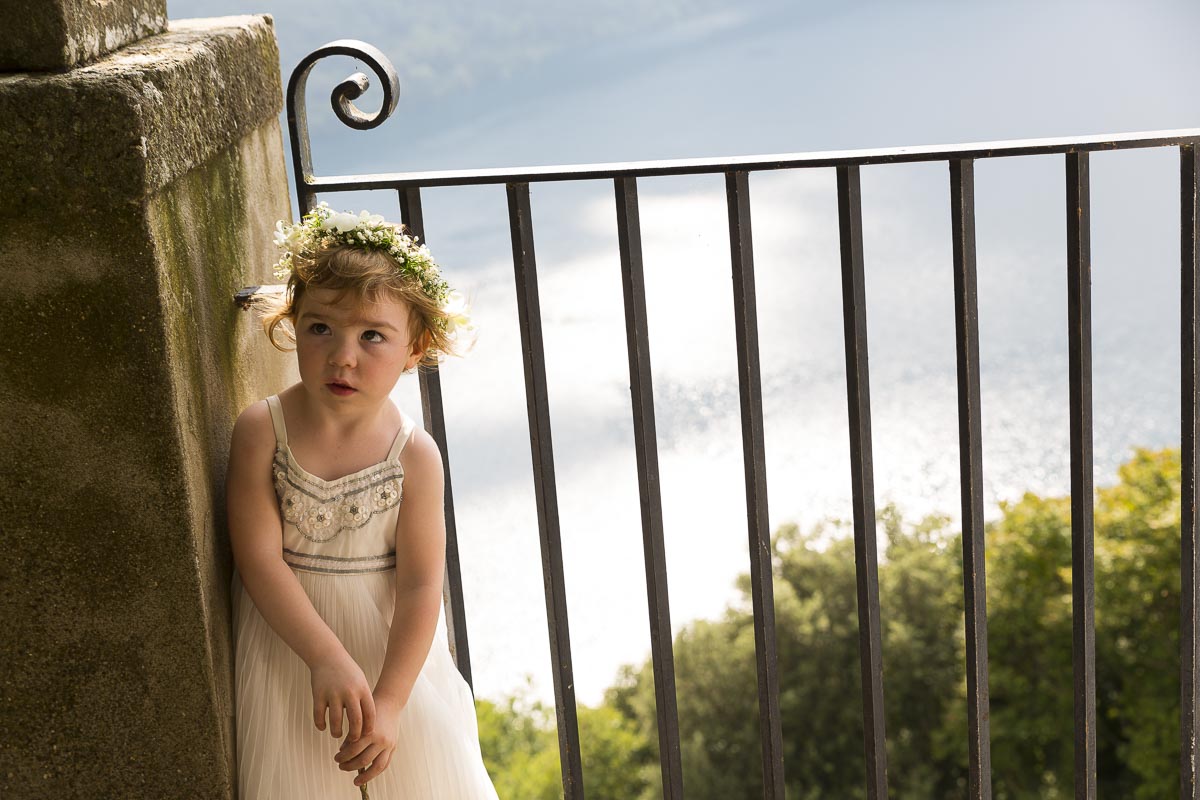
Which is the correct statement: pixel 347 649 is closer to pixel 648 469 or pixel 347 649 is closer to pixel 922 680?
pixel 648 469

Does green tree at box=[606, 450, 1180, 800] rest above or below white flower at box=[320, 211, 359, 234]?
below

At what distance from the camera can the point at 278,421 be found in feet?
4.53

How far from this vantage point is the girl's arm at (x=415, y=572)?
1372 millimetres

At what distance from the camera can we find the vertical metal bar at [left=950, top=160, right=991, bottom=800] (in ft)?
5.62

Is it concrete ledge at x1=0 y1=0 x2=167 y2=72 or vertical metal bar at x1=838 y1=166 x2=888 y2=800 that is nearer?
concrete ledge at x1=0 y1=0 x2=167 y2=72

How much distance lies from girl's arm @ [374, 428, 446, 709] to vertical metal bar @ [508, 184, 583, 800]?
36 centimetres

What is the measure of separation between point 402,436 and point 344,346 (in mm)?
153

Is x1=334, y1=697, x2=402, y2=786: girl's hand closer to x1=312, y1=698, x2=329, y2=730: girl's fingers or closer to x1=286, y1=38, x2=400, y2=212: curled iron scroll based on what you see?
x1=312, y1=698, x2=329, y2=730: girl's fingers

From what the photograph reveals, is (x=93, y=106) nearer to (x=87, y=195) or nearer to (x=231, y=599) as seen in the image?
(x=87, y=195)

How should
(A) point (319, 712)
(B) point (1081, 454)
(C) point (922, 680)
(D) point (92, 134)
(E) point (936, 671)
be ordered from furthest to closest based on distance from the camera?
(C) point (922, 680), (E) point (936, 671), (B) point (1081, 454), (A) point (319, 712), (D) point (92, 134)

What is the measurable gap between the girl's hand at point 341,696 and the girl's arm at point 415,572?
4cm

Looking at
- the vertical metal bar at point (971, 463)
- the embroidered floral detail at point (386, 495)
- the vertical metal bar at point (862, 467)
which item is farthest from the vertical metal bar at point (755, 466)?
the embroidered floral detail at point (386, 495)

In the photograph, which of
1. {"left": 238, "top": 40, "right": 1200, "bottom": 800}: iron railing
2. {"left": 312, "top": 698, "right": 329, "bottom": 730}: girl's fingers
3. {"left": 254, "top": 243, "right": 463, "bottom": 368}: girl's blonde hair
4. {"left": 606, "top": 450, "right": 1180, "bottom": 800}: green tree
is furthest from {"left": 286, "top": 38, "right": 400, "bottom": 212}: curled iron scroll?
{"left": 606, "top": 450, "right": 1180, "bottom": 800}: green tree

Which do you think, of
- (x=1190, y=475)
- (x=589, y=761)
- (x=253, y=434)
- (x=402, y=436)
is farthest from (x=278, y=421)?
(x=589, y=761)
